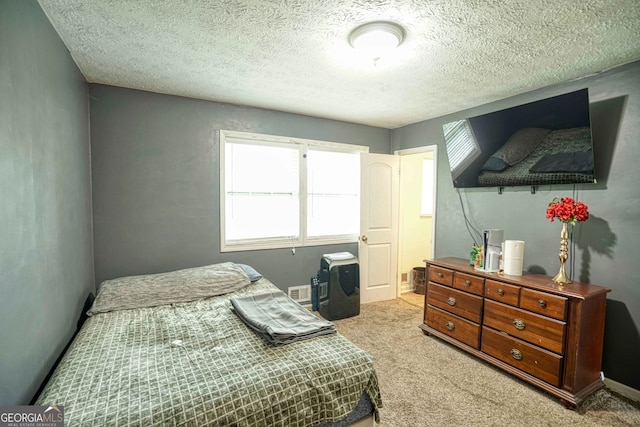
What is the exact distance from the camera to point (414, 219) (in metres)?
4.77

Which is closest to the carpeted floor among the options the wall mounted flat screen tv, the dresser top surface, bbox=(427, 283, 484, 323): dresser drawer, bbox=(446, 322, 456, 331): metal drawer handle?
bbox=(446, 322, 456, 331): metal drawer handle

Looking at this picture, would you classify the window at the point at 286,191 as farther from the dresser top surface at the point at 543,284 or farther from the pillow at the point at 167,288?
the dresser top surface at the point at 543,284

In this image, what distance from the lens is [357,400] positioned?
4.88 ft

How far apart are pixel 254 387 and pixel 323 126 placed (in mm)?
3220

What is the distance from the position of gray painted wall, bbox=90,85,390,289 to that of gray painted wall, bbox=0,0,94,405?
57 centimetres

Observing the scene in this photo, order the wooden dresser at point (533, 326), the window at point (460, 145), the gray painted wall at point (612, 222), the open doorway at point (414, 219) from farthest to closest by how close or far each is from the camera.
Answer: the open doorway at point (414, 219) < the window at point (460, 145) < the gray painted wall at point (612, 222) < the wooden dresser at point (533, 326)

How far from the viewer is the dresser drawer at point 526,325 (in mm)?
2104

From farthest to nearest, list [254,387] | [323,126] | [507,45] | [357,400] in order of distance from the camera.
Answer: [323,126] → [507,45] → [357,400] → [254,387]

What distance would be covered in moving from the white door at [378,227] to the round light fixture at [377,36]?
2.09 m

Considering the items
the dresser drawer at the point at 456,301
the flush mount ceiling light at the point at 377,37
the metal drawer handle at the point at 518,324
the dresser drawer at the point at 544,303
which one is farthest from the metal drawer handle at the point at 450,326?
the flush mount ceiling light at the point at 377,37

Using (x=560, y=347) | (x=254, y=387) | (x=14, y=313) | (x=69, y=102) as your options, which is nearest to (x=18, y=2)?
(x=69, y=102)

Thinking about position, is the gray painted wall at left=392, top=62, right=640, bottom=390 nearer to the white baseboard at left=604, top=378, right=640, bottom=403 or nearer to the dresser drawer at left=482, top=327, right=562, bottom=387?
the white baseboard at left=604, top=378, right=640, bottom=403

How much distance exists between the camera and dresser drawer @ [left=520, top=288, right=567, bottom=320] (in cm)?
208

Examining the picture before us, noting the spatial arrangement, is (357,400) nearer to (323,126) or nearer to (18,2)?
(18,2)
